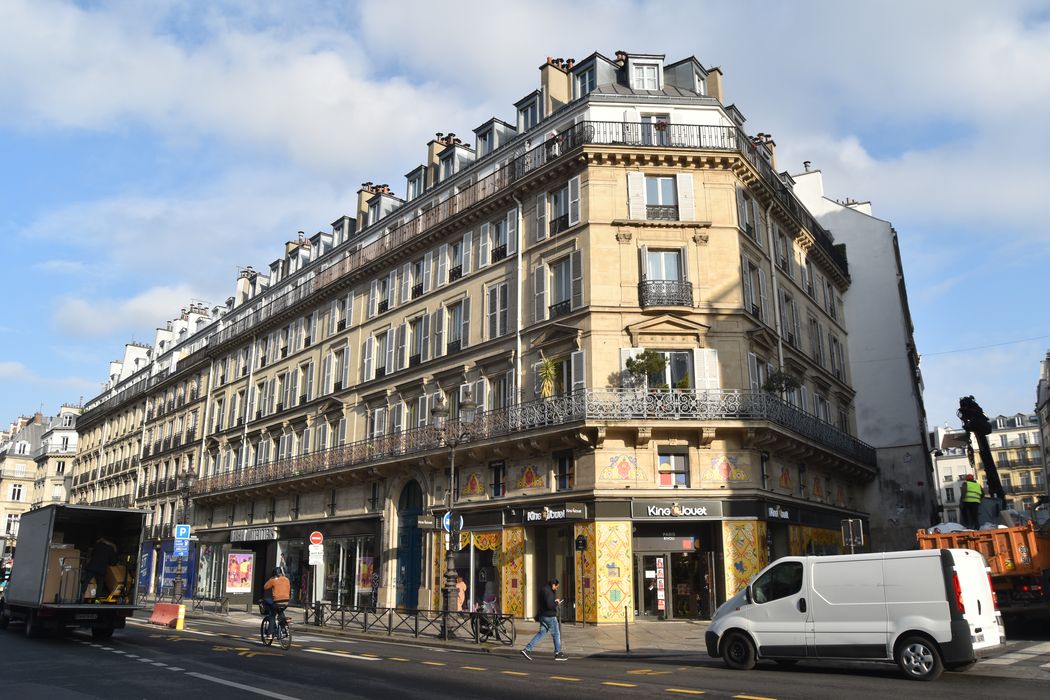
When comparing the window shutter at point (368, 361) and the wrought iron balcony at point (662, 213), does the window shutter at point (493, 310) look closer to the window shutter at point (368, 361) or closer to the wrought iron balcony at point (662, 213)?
the wrought iron balcony at point (662, 213)

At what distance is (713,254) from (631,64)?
27.5ft

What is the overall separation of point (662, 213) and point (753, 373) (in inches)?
228

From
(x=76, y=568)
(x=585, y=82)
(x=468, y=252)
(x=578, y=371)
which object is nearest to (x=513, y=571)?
(x=578, y=371)

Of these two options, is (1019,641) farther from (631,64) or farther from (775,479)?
(631,64)

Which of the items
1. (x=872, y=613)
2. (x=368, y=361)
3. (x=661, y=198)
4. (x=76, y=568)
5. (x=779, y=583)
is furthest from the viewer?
(x=368, y=361)

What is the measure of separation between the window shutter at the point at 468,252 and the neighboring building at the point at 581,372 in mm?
76

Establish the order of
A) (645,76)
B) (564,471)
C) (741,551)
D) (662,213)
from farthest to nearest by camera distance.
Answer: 1. (645,76)
2. (662,213)
3. (564,471)
4. (741,551)

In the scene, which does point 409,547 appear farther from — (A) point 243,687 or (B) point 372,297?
(A) point 243,687

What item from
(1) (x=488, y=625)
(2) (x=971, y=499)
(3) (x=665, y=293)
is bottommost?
(1) (x=488, y=625)

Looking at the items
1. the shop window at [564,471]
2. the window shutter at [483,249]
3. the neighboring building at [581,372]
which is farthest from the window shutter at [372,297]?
the shop window at [564,471]

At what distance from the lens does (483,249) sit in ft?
94.0

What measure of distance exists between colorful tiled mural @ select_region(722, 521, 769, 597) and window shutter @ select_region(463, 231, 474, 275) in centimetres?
1303

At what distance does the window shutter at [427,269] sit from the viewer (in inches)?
1229

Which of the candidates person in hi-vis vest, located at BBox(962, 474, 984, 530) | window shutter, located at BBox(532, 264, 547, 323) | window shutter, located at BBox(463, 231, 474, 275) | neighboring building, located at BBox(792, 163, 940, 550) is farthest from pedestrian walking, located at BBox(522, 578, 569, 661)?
neighboring building, located at BBox(792, 163, 940, 550)
